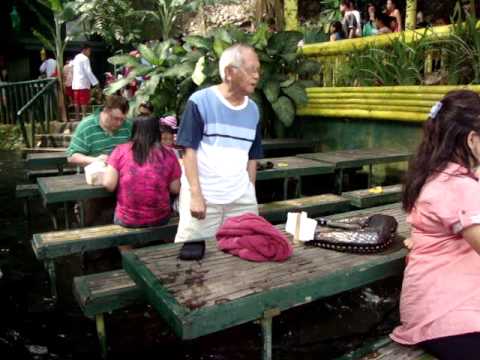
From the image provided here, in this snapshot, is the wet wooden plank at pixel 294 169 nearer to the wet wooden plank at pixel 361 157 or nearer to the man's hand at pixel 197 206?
the wet wooden plank at pixel 361 157

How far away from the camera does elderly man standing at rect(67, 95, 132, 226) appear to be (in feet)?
13.7

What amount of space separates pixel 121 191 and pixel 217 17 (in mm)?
14272

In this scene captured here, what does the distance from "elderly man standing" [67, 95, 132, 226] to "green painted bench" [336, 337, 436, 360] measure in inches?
115

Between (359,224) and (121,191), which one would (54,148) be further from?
(359,224)

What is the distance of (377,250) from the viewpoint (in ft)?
7.46

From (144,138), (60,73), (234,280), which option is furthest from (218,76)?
(60,73)

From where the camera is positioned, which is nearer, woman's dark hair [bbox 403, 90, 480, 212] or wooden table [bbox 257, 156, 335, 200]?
woman's dark hair [bbox 403, 90, 480, 212]

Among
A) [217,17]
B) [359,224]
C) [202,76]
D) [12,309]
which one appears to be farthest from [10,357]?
[217,17]

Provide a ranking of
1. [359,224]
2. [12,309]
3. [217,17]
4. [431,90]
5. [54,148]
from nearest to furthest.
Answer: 1. [359,224]
2. [12,309]
3. [431,90]
4. [54,148]
5. [217,17]

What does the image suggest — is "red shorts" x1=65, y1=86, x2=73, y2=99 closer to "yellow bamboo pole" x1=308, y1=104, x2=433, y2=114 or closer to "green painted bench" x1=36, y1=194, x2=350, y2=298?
"yellow bamboo pole" x1=308, y1=104, x2=433, y2=114

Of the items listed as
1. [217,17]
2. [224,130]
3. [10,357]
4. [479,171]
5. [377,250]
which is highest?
[217,17]

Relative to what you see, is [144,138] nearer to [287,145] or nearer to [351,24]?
[287,145]

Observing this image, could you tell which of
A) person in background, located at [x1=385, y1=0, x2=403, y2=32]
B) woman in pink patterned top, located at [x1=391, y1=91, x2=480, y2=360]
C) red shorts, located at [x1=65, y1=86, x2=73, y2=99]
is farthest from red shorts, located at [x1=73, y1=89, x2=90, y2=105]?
woman in pink patterned top, located at [x1=391, y1=91, x2=480, y2=360]

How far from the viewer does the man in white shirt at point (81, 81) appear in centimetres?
1134
